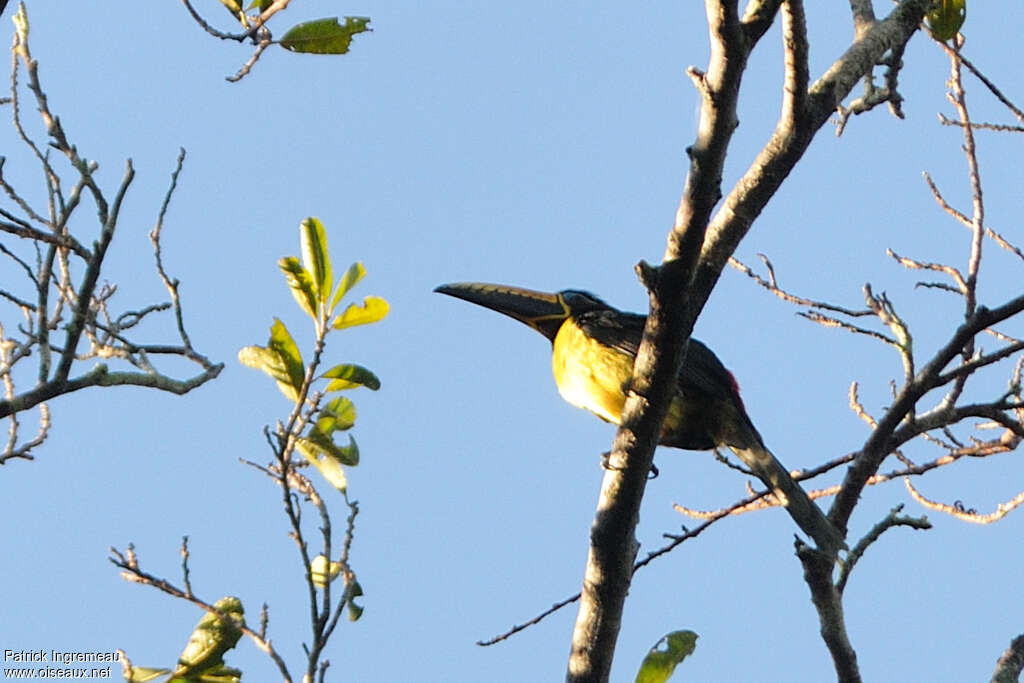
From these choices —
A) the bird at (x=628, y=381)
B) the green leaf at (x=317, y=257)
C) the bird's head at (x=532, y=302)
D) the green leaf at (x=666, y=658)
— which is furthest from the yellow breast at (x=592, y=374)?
the green leaf at (x=317, y=257)

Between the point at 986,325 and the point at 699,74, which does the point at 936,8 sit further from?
the point at 699,74

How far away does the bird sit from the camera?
5.13m

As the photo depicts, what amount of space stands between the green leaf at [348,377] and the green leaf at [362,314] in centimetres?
12

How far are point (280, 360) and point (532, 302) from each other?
118 inches

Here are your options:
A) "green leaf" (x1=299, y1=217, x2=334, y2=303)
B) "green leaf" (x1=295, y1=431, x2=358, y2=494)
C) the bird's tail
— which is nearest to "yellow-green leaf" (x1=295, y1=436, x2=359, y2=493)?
"green leaf" (x1=295, y1=431, x2=358, y2=494)

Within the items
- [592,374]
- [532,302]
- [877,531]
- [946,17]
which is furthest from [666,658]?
[532,302]

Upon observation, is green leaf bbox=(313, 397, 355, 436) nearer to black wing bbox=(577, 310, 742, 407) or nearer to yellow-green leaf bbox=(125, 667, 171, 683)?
yellow-green leaf bbox=(125, 667, 171, 683)

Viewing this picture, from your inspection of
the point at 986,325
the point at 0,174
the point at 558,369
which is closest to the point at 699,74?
the point at 986,325

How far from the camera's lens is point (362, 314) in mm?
3543

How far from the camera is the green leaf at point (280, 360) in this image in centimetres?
348

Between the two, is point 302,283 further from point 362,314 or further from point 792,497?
point 792,497

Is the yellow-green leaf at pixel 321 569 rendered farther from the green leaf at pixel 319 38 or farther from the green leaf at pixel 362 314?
the green leaf at pixel 319 38

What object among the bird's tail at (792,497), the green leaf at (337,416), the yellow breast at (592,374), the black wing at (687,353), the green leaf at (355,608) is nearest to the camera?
the green leaf at (355,608)

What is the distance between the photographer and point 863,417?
5234 millimetres
